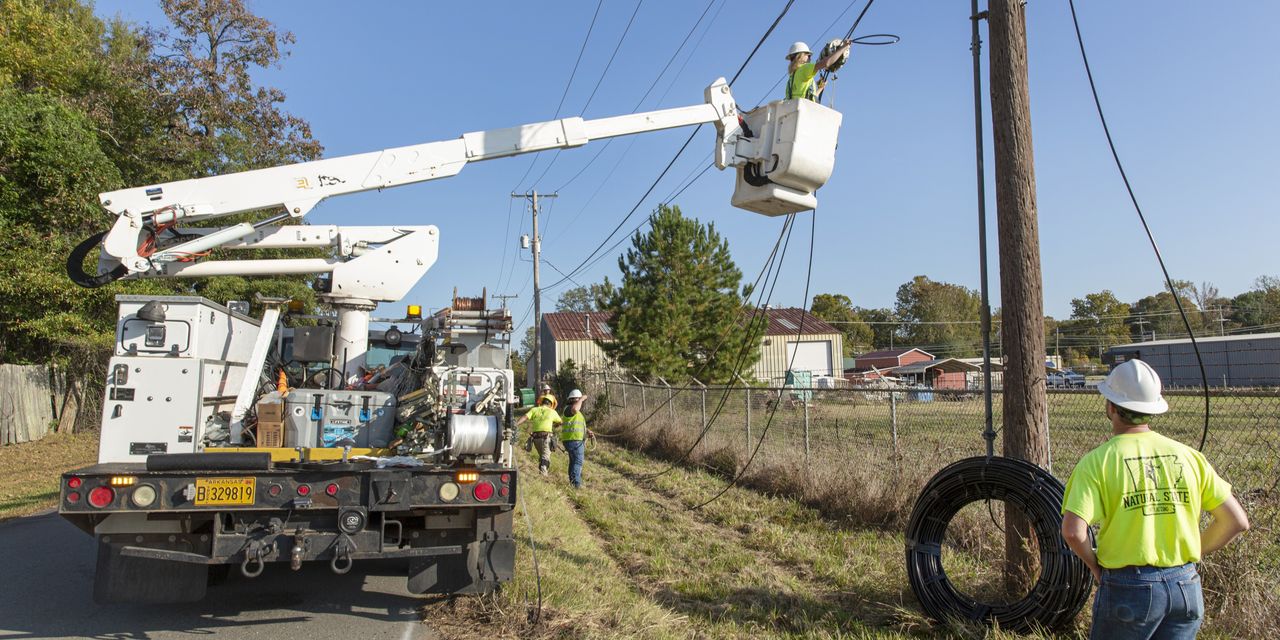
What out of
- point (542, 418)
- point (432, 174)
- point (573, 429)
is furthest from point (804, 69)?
point (542, 418)

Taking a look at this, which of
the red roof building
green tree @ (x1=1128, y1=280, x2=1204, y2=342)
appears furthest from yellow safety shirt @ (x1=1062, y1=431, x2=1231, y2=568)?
green tree @ (x1=1128, y1=280, x2=1204, y2=342)

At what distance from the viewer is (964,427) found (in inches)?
510

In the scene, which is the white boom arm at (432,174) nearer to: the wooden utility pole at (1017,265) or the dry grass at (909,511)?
the wooden utility pole at (1017,265)

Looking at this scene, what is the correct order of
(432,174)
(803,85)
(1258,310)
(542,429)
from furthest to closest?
(1258,310) < (542,429) < (432,174) < (803,85)

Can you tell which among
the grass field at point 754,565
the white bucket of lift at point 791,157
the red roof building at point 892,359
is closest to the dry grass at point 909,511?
the grass field at point 754,565

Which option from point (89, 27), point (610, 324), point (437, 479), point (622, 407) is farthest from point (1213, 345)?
point (89, 27)

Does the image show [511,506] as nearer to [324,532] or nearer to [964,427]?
[324,532]

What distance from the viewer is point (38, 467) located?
51.3ft

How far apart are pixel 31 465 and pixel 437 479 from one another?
1528 cm

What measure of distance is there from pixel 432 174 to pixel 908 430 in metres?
6.52

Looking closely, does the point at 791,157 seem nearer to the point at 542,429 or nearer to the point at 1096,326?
the point at 542,429

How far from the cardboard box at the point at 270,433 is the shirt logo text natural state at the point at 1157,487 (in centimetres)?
584

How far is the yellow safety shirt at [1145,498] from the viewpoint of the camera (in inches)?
130

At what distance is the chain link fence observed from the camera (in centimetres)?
685
